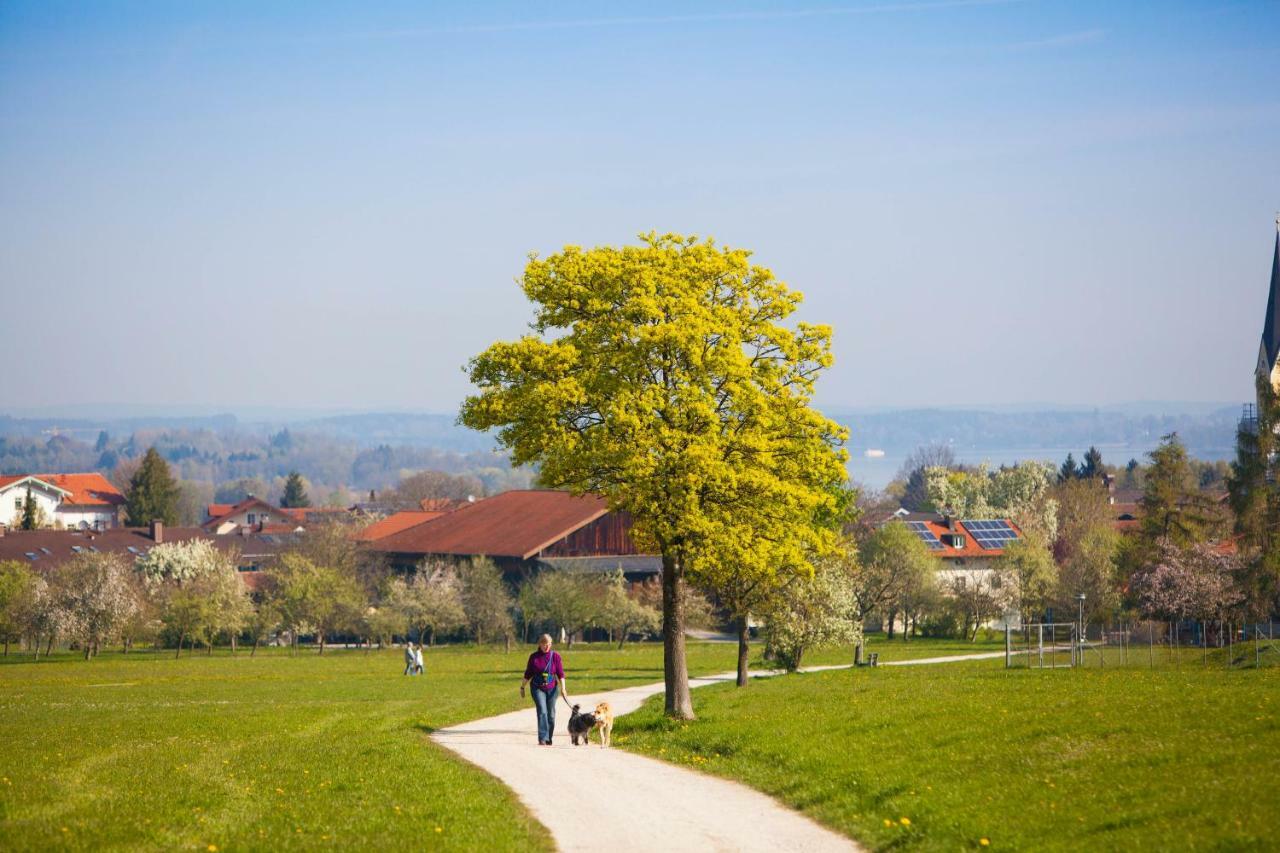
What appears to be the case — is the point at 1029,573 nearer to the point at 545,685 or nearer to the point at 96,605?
the point at 96,605

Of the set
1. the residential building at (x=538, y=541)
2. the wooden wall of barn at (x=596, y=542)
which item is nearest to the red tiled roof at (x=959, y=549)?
the residential building at (x=538, y=541)

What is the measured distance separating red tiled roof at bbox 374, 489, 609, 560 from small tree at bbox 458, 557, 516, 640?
153 inches

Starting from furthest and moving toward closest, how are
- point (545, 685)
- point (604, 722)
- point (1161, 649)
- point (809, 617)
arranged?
point (809, 617), point (1161, 649), point (545, 685), point (604, 722)

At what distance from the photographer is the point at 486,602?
3494 inches

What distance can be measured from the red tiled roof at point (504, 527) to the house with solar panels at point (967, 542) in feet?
80.1

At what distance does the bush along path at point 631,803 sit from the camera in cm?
1809

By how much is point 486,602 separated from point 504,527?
47.4ft

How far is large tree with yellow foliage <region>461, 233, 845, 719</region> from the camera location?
98.8 feet

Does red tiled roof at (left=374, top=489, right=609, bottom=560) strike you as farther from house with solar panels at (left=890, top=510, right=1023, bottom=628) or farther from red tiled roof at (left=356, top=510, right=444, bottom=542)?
house with solar panels at (left=890, top=510, right=1023, bottom=628)

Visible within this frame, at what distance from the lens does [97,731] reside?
32.1 m

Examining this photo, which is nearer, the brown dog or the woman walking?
the brown dog

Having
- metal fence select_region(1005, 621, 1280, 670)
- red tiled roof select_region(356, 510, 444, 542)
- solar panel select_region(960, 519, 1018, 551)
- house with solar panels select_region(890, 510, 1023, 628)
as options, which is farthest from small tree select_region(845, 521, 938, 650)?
red tiled roof select_region(356, 510, 444, 542)

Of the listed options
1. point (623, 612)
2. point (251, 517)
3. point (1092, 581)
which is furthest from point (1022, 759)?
point (251, 517)

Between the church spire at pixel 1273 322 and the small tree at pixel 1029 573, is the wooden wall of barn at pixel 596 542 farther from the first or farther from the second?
the church spire at pixel 1273 322
